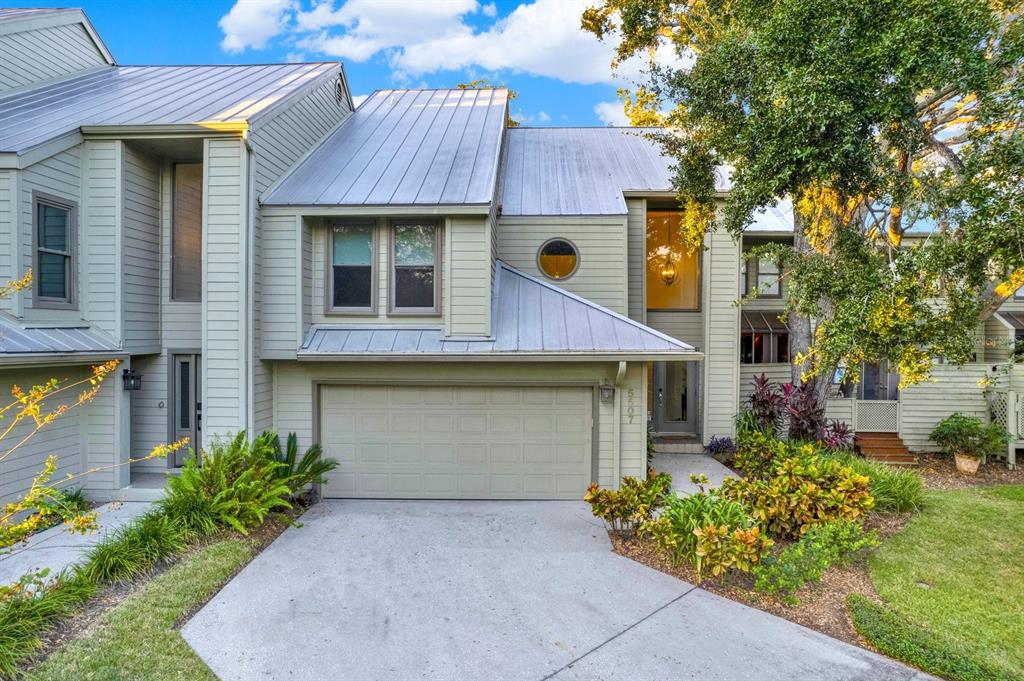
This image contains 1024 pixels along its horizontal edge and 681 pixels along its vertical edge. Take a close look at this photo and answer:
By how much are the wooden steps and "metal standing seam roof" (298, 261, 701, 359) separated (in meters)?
6.54

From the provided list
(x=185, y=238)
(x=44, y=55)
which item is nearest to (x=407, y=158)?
(x=185, y=238)

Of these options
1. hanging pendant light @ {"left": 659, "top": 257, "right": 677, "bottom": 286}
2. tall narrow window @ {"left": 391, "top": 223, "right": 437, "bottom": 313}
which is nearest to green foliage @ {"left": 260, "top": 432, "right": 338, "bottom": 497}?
tall narrow window @ {"left": 391, "top": 223, "right": 437, "bottom": 313}

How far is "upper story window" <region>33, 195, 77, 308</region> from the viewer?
6930mm

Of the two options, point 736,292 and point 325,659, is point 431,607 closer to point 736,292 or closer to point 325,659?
point 325,659

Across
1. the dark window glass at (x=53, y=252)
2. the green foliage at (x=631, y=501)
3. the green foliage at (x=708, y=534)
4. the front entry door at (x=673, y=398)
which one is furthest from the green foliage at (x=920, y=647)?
the dark window glass at (x=53, y=252)

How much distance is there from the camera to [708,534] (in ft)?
17.0

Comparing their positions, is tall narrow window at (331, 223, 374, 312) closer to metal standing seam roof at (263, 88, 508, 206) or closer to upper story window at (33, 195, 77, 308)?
metal standing seam roof at (263, 88, 508, 206)

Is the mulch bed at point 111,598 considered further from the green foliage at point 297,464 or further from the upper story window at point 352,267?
the upper story window at point 352,267

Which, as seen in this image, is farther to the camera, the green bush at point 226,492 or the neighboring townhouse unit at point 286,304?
the neighboring townhouse unit at point 286,304

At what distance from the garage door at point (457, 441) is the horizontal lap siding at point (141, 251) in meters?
2.93

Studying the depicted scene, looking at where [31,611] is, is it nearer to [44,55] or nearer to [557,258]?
[557,258]

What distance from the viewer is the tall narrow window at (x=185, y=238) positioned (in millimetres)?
8336

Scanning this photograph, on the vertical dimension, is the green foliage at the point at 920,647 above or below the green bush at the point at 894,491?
below

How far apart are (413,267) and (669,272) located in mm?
6325
